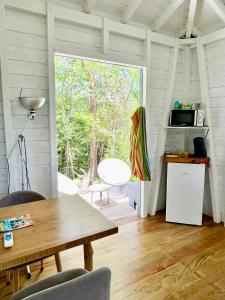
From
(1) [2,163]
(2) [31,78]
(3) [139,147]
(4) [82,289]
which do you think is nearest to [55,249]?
(4) [82,289]

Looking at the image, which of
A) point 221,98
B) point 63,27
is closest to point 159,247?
point 221,98

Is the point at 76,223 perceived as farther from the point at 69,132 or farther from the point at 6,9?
the point at 69,132

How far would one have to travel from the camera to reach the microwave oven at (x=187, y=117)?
285cm

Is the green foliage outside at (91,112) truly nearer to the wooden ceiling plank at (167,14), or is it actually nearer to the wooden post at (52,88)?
the wooden ceiling plank at (167,14)

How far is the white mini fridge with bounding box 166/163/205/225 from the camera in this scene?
109 inches

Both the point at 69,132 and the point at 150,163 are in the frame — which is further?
the point at 69,132

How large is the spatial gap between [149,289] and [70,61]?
326 centimetres

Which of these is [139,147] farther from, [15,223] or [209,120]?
[15,223]

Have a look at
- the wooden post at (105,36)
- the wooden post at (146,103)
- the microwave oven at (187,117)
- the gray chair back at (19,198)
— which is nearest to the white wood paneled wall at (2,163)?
the gray chair back at (19,198)

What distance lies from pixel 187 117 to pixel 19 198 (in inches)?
88.5

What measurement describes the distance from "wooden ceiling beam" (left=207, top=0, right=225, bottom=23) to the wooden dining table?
2445 millimetres

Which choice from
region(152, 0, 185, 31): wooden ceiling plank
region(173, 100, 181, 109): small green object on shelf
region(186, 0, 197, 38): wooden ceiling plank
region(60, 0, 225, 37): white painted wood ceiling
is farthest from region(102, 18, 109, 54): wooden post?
region(173, 100, 181, 109): small green object on shelf

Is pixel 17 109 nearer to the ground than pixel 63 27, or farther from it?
nearer to the ground

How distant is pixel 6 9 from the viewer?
196 centimetres
